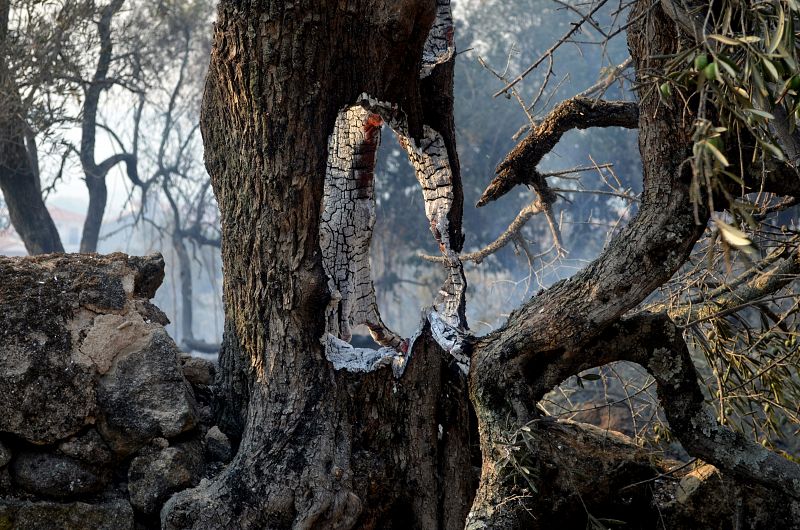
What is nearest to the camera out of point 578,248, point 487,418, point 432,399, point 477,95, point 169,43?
point 487,418

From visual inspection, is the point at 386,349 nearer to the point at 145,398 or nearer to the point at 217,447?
the point at 217,447

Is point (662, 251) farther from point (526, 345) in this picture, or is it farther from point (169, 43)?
point (169, 43)

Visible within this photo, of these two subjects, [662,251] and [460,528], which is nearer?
[662,251]

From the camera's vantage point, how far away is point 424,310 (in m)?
4.38

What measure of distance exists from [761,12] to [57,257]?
3425mm

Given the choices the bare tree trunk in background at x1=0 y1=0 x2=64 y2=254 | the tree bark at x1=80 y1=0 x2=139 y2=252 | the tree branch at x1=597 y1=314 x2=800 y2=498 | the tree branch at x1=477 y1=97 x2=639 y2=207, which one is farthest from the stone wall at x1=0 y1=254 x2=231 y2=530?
the tree bark at x1=80 y1=0 x2=139 y2=252

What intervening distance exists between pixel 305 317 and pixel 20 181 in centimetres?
803

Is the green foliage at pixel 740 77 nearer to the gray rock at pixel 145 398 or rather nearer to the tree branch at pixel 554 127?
the tree branch at pixel 554 127

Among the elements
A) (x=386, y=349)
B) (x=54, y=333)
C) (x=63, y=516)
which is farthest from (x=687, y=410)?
(x=54, y=333)

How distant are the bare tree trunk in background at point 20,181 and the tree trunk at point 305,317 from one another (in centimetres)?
608

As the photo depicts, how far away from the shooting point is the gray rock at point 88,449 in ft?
12.7

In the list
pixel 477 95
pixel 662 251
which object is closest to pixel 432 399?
pixel 662 251

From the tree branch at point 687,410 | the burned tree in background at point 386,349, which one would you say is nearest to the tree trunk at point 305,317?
the burned tree in background at point 386,349

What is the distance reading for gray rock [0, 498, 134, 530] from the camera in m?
3.72
